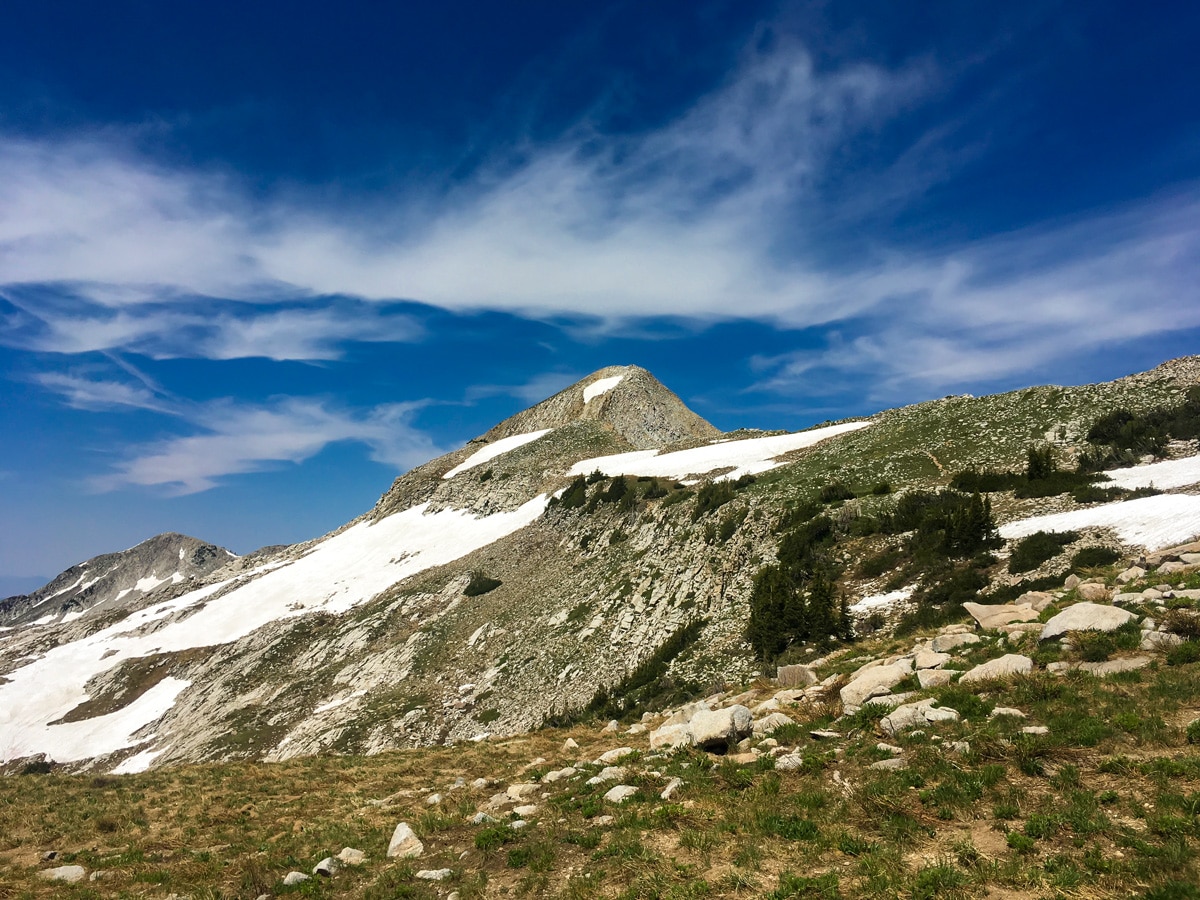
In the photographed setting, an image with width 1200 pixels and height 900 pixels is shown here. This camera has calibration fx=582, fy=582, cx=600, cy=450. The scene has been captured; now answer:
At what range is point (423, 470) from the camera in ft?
317

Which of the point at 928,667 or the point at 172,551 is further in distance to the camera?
the point at 172,551

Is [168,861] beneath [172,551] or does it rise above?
beneath

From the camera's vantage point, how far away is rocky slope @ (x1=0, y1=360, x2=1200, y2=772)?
33.9 meters

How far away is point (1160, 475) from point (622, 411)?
244 feet

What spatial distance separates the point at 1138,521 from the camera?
22641mm

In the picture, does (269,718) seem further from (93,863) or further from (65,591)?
(65,591)

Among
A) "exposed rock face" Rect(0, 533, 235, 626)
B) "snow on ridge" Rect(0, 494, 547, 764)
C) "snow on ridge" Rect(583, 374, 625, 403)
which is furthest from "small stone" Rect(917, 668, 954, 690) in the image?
"exposed rock face" Rect(0, 533, 235, 626)

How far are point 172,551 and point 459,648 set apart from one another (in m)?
204

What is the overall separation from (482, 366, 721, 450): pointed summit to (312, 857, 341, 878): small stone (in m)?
78.1

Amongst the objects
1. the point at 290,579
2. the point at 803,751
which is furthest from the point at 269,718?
the point at 803,751

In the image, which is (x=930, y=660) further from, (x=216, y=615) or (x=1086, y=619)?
(x=216, y=615)

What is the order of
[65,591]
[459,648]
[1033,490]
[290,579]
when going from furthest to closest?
[65,591]
[290,579]
[459,648]
[1033,490]

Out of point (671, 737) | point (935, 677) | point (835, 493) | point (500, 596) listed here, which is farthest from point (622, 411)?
point (935, 677)

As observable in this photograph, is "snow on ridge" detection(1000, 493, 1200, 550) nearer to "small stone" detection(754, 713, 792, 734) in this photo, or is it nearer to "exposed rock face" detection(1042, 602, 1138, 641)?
"exposed rock face" detection(1042, 602, 1138, 641)
